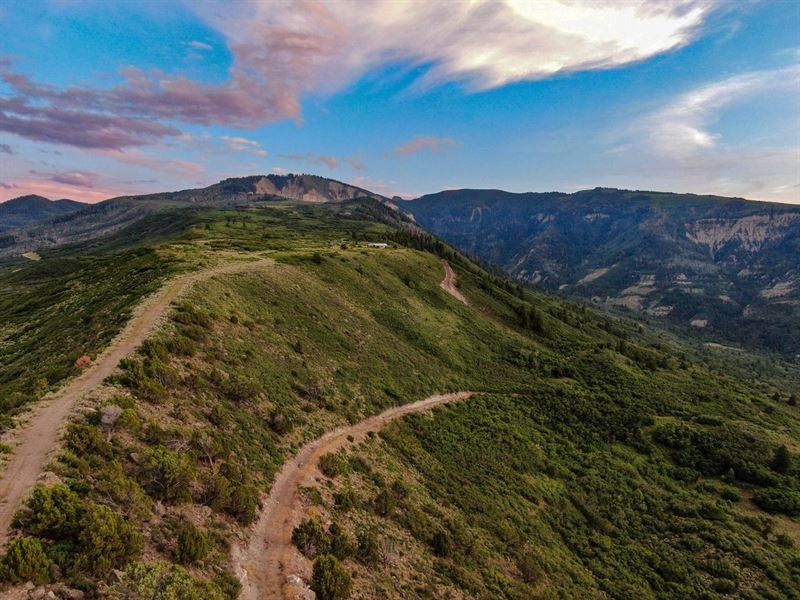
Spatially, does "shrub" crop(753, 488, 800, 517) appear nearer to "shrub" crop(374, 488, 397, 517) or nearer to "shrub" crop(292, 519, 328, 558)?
"shrub" crop(374, 488, 397, 517)

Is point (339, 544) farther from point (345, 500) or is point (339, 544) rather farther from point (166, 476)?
point (166, 476)

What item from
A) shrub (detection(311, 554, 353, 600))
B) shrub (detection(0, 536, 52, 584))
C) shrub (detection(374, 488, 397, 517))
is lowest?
shrub (detection(374, 488, 397, 517))

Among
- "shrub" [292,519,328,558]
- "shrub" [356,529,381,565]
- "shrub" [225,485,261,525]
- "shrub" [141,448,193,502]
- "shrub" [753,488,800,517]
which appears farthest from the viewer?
"shrub" [753,488,800,517]

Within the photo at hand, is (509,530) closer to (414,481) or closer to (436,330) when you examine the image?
(414,481)

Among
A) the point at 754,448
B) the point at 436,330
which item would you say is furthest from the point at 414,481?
the point at 754,448

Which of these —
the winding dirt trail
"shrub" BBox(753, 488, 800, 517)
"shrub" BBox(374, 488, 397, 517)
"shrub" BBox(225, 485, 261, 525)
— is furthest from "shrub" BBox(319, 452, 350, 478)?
"shrub" BBox(753, 488, 800, 517)

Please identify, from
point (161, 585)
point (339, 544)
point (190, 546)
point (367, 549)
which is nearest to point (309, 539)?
point (339, 544)
